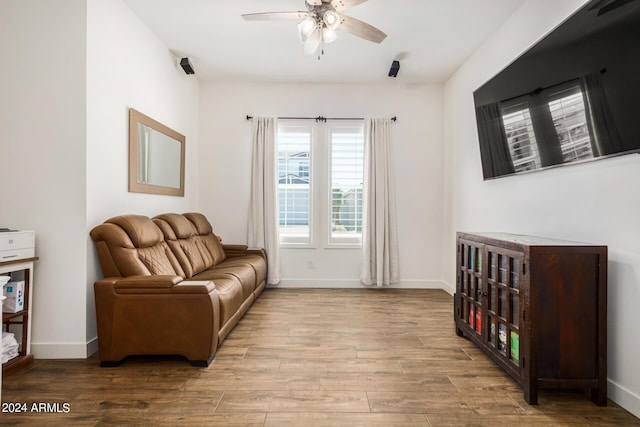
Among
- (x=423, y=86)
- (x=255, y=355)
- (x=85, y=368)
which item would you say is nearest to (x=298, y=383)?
(x=255, y=355)

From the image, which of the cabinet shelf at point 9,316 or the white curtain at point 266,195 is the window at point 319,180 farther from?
the cabinet shelf at point 9,316

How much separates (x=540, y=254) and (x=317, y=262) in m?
3.37

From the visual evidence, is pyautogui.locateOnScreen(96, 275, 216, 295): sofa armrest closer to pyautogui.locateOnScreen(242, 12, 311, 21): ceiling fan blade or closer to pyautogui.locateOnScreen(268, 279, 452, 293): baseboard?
pyautogui.locateOnScreen(242, 12, 311, 21): ceiling fan blade

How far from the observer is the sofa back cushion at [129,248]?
271 centimetres

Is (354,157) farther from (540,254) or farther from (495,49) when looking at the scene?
(540,254)

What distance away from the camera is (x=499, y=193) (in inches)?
137

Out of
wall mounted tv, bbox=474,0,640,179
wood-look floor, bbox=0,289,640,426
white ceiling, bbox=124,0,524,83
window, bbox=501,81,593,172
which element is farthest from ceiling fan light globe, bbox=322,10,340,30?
wood-look floor, bbox=0,289,640,426

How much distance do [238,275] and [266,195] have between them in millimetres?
1703

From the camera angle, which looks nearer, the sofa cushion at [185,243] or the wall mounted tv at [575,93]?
the wall mounted tv at [575,93]

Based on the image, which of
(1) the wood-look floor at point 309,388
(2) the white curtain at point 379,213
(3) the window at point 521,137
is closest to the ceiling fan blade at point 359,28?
(3) the window at point 521,137

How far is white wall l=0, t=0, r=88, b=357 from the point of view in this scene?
2.63 metres

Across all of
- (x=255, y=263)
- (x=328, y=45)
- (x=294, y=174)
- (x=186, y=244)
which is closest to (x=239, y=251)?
(x=255, y=263)

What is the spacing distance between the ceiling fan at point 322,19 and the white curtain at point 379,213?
2173 millimetres

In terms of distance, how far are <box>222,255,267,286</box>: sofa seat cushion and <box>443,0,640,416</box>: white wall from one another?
266 cm
